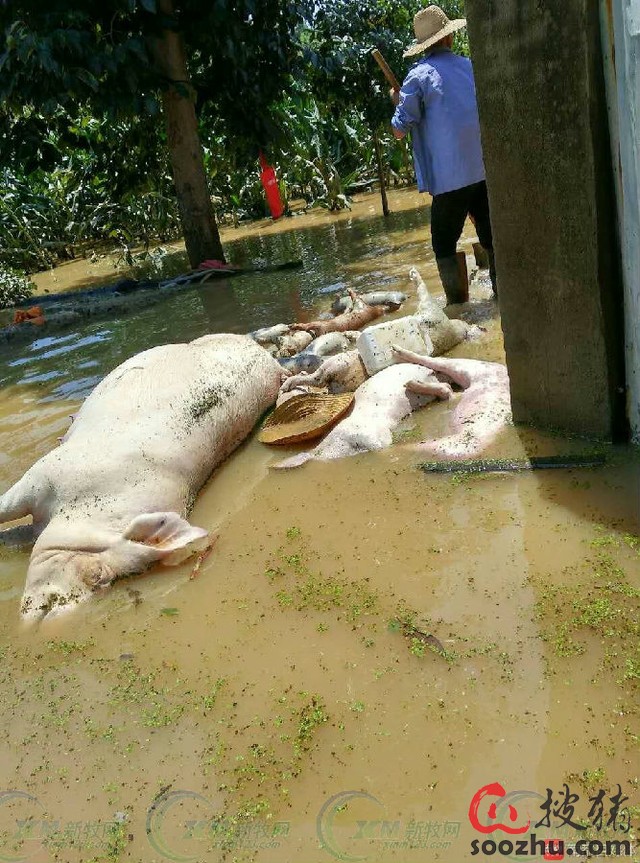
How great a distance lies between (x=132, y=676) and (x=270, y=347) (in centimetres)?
363

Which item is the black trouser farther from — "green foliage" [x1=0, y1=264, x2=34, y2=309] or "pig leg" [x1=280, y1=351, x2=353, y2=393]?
"green foliage" [x1=0, y1=264, x2=34, y2=309]

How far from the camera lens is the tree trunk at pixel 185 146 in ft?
28.7

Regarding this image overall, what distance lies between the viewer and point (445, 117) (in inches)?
194

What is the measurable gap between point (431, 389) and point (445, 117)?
2.33 metres

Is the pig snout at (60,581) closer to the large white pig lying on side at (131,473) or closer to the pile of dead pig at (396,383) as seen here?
the large white pig lying on side at (131,473)

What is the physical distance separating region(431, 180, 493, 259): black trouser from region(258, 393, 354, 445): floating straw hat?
2045 millimetres

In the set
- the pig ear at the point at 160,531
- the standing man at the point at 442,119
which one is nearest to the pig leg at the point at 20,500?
the pig ear at the point at 160,531

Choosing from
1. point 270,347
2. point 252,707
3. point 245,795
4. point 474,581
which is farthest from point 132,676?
point 270,347

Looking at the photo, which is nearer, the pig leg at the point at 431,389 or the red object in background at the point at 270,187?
the pig leg at the point at 431,389

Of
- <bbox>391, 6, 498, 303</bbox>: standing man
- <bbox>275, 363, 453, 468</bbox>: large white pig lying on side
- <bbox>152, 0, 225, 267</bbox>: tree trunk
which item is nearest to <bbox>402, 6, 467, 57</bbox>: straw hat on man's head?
<bbox>391, 6, 498, 303</bbox>: standing man

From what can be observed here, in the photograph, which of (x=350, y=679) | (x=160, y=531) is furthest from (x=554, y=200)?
(x=160, y=531)

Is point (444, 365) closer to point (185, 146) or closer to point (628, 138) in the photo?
point (628, 138)

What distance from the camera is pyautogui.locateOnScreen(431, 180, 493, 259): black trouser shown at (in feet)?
16.9

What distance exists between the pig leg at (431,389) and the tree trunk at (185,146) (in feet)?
21.5
